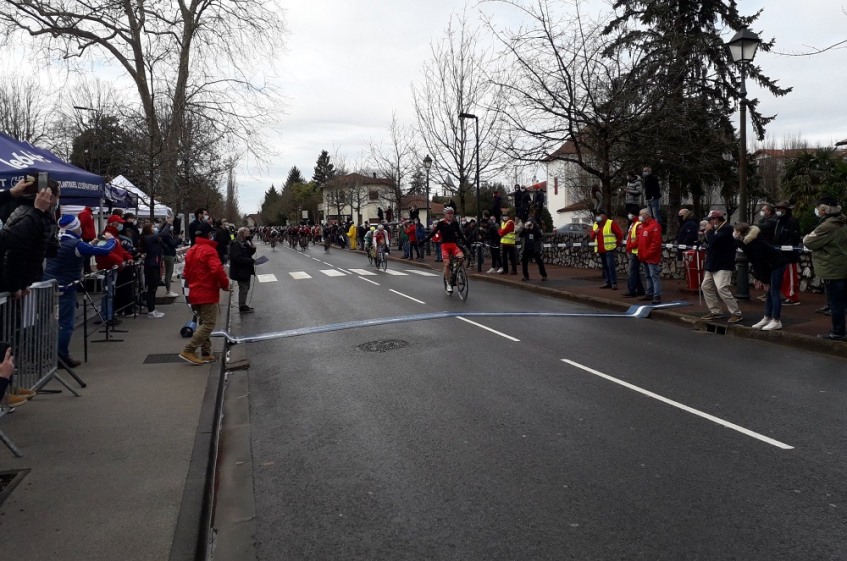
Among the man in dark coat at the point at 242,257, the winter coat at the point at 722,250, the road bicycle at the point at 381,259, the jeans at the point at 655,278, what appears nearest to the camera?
the winter coat at the point at 722,250

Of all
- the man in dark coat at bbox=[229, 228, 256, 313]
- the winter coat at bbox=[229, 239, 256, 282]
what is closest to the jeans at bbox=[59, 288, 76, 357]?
the man in dark coat at bbox=[229, 228, 256, 313]

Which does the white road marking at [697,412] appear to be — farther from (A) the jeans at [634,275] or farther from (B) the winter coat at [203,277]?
A: (A) the jeans at [634,275]

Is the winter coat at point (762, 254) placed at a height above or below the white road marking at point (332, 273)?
above

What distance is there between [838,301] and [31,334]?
31.8ft

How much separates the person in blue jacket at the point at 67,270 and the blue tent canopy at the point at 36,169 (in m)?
0.90

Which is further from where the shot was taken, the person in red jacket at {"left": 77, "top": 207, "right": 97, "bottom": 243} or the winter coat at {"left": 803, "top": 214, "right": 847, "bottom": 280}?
the person in red jacket at {"left": 77, "top": 207, "right": 97, "bottom": 243}

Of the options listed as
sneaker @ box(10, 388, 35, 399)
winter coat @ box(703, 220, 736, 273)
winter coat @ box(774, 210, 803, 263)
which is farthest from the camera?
winter coat @ box(774, 210, 803, 263)

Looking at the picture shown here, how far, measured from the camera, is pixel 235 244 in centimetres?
1347

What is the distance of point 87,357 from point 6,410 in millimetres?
3884

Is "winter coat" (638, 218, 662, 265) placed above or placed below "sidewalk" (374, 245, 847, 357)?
above

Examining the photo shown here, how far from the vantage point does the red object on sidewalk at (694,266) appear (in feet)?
47.4

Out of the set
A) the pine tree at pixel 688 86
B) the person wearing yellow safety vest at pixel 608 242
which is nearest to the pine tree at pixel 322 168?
the pine tree at pixel 688 86

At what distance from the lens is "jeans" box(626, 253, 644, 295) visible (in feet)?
46.9

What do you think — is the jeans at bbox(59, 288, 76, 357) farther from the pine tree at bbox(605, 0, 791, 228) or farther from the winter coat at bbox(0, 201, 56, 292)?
the pine tree at bbox(605, 0, 791, 228)
